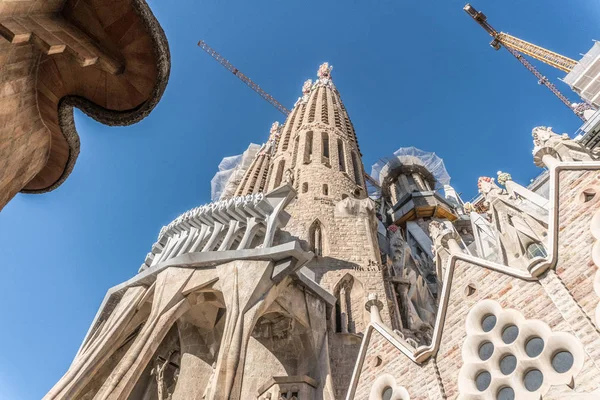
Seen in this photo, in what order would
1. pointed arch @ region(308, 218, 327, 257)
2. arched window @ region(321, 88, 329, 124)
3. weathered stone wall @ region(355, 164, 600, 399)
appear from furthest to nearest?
arched window @ region(321, 88, 329, 124), pointed arch @ region(308, 218, 327, 257), weathered stone wall @ region(355, 164, 600, 399)

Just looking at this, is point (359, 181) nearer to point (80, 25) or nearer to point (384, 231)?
point (384, 231)

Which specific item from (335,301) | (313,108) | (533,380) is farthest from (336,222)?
(313,108)

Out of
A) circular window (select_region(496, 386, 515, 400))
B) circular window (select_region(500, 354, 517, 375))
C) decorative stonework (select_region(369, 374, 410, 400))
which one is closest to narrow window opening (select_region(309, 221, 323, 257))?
decorative stonework (select_region(369, 374, 410, 400))

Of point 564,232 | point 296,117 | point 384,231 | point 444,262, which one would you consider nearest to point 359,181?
point 384,231

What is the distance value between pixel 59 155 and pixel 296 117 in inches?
977

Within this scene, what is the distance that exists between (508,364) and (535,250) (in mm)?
2930

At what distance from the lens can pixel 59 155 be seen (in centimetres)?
368

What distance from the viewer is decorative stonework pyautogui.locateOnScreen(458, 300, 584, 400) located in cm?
519

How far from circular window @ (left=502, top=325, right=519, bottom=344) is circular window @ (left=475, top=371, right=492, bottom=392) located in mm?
539

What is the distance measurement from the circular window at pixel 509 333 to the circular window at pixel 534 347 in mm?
198

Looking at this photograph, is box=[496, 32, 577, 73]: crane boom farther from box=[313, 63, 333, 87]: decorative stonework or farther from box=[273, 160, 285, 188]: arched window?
box=[273, 160, 285, 188]: arched window

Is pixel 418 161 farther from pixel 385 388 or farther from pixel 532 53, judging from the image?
pixel 385 388

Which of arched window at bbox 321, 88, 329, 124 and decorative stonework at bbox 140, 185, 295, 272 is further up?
arched window at bbox 321, 88, 329, 124

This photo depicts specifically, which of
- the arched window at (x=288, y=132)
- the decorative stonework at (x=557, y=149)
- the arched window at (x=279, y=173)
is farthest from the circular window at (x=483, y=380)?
the arched window at (x=288, y=132)
